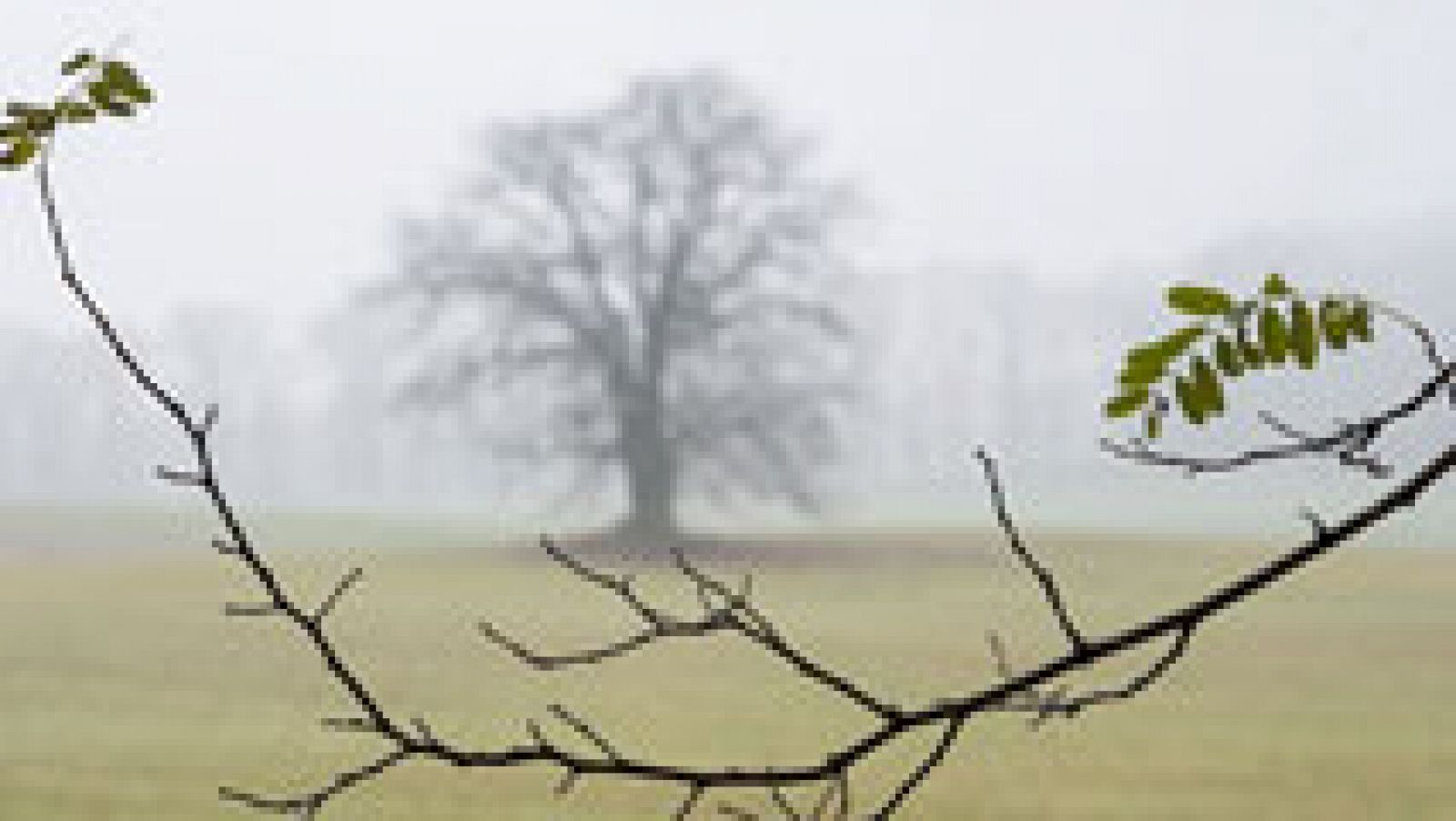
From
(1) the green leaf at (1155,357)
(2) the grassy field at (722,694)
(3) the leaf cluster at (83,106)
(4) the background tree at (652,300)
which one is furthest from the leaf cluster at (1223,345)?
(4) the background tree at (652,300)

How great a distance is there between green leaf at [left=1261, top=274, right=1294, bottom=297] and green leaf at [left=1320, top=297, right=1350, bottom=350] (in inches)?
1.0

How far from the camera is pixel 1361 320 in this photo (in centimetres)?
137

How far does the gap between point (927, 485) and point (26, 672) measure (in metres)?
74.1

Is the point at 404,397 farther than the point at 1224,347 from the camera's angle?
Yes

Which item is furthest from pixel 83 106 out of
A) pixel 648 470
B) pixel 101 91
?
pixel 648 470

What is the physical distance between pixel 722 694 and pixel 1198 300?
714 inches

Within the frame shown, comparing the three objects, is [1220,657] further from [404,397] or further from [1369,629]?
[404,397]

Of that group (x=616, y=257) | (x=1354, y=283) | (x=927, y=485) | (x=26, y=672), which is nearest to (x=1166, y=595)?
(x=616, y=257)

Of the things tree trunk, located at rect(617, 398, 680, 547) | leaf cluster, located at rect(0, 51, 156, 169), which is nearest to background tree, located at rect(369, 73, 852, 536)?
tree trunk, located at rect(617, 398, 680, 547)

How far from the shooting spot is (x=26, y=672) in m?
20.5

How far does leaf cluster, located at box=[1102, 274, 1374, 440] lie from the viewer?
1.34 meters

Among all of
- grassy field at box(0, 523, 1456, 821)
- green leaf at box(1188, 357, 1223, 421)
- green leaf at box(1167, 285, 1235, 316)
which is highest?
green leaf at box(1167, 285, 1235, 316)

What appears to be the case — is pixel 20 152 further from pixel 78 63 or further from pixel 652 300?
pixel 652 300

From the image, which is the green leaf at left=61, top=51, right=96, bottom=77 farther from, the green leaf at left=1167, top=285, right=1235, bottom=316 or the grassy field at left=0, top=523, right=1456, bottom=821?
the grassy field at left=0, top=523, right=1456, bottom=821
